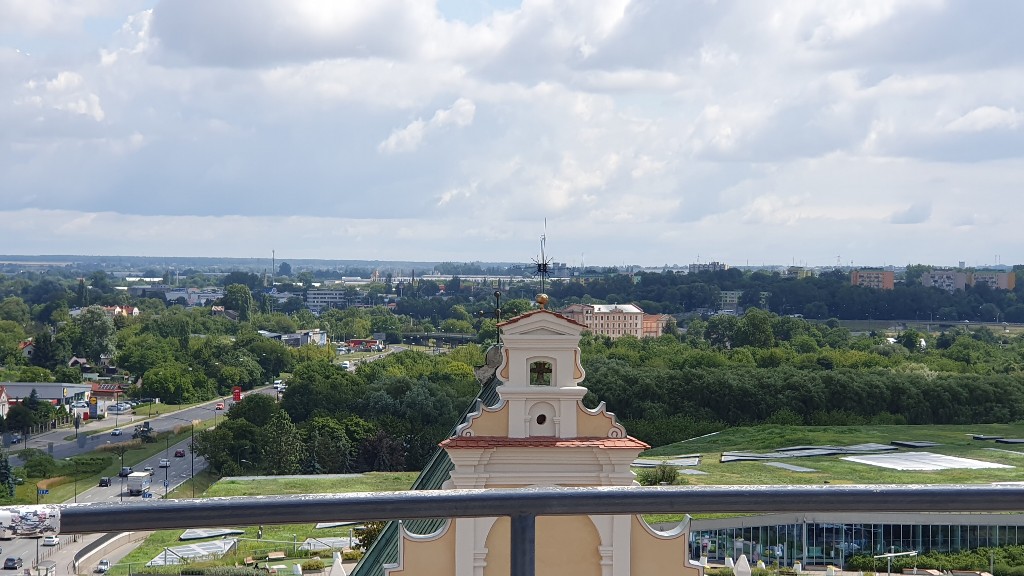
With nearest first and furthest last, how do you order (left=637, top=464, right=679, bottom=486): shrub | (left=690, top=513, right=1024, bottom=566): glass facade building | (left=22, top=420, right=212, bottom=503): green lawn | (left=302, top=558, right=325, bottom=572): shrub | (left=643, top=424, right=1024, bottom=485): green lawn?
(left=690, top=513, right=1024, bottom=566): glass facade building
(left=302, top=558, right=325, bottom=572): shrub
(left=637, top=464, right=679, bottom=486): shrub
(left=643, top=424, right=1024, bottom=485): green lawn
(left=22, top=420, right=212, bottom=503): green lawn

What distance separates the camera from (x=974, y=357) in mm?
61969

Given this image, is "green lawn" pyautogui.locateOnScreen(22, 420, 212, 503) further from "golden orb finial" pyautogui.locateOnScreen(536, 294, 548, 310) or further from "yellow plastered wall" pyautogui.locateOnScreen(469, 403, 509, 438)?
"yellow plastered wall" pyautogui.locateOnScreen(469, 403, 509, 438)

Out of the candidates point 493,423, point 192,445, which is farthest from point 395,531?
point 192,445

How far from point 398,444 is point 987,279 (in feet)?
350

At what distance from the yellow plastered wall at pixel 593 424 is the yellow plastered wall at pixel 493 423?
0.56 meters

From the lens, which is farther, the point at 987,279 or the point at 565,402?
the point at 987,279

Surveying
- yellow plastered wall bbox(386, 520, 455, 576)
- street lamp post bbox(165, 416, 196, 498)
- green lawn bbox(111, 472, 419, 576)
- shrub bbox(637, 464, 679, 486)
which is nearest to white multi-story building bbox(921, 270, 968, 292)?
street lamp post bbox(165, 416, 196, 498)

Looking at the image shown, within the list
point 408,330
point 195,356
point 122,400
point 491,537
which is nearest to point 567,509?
point 491,537

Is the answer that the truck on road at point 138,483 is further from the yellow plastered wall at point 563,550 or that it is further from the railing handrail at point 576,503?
the railing handrail at point 576,503

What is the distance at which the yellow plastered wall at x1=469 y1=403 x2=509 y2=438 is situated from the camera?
9250mm

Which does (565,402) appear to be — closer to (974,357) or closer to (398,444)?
(398,444)

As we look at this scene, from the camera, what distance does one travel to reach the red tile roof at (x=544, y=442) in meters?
8.95

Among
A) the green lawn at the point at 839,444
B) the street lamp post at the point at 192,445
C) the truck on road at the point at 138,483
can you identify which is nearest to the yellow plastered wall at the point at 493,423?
the green lawn at the point at 839,444

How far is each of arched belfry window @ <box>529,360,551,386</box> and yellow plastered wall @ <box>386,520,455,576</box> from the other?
2.02 meters
